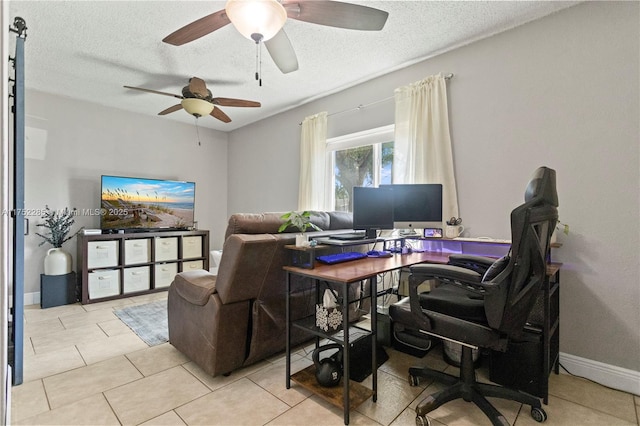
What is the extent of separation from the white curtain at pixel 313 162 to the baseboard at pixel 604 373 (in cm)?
272

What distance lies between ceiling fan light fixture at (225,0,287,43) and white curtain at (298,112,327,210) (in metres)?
2.18

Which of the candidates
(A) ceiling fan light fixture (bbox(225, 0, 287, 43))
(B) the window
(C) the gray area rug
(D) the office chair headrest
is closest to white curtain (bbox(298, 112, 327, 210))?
(B) the window

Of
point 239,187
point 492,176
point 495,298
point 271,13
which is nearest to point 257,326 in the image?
point 495,298

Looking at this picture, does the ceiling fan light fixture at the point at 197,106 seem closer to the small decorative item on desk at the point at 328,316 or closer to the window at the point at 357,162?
the window at the point at 357,162

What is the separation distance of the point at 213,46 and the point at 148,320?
9.17ft

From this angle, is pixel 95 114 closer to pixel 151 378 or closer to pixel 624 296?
pixel 151 378

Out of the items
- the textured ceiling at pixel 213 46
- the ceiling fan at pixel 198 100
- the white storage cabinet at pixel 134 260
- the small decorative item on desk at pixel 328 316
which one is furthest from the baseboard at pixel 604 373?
the white storage cabinet at pixel 134 260

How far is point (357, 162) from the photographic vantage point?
145 inches

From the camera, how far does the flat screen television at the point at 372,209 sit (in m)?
2.48

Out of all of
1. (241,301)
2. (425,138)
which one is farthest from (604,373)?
(241,301)

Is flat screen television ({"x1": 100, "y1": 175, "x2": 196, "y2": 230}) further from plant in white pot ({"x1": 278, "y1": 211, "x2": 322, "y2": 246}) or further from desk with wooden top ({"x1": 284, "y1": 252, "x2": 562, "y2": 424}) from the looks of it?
desk with wooden top ({"x1": 284, "y1": 252, "x2": 562, "y2": 424})

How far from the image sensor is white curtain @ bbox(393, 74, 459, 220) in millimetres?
2734

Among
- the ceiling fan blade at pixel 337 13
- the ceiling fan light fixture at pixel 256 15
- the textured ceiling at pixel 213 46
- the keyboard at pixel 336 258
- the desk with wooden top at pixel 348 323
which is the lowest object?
the desk with wooden top at pixel 348 323

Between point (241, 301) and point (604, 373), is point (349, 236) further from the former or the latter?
point (604, 373)
